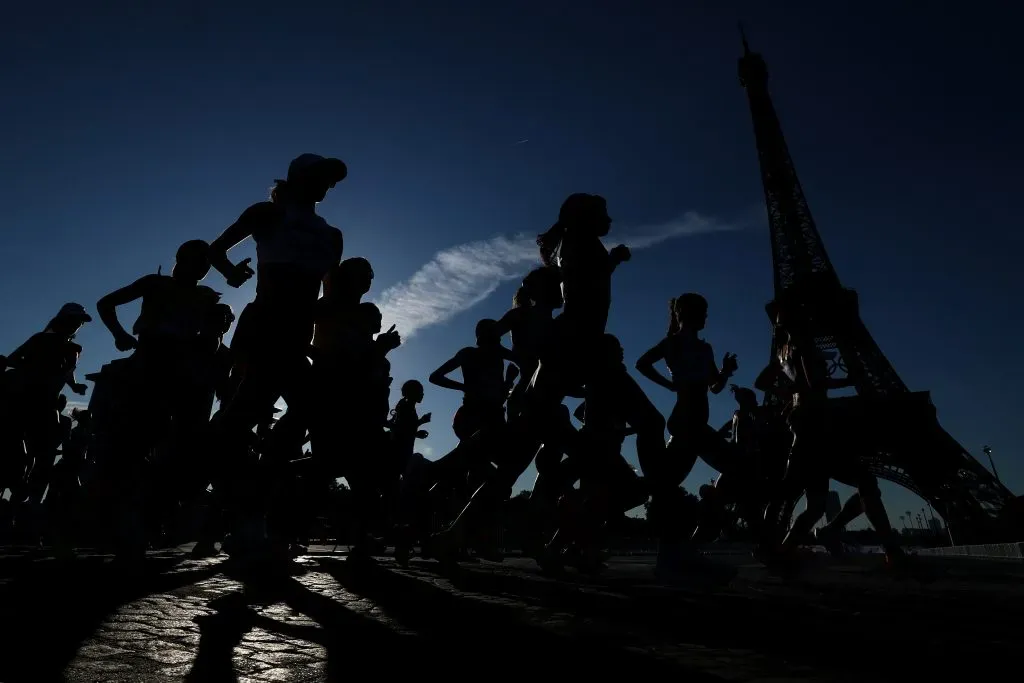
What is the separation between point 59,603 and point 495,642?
7.04 ft

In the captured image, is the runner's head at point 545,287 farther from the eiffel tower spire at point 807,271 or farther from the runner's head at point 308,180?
the eiffel tower spire at point 807,271

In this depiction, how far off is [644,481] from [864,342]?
1592 inches

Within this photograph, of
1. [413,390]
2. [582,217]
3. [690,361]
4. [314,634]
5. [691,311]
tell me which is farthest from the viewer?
[413,390]

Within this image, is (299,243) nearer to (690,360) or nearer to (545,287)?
(545,287)

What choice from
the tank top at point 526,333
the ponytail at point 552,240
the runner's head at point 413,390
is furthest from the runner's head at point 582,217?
the runner's head at point 413,390

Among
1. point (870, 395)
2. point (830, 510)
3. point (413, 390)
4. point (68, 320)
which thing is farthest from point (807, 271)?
point (68, 320)

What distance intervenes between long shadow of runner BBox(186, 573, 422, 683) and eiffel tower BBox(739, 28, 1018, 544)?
101 ft

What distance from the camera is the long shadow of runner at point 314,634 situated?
1856 mm

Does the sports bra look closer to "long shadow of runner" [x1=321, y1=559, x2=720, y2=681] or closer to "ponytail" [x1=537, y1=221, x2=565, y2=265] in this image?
"ponytail" [x1=537, y1=221, x2=565, y2=265]

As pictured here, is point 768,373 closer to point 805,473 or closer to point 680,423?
point 805,473

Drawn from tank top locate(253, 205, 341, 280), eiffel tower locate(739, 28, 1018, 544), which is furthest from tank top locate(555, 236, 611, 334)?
eiffel tower locate(739, 28, 1018, 544)

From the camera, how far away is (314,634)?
7.81 feet

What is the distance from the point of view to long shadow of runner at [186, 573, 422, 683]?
6.09ft

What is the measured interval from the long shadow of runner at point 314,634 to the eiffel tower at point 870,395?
30906mm
